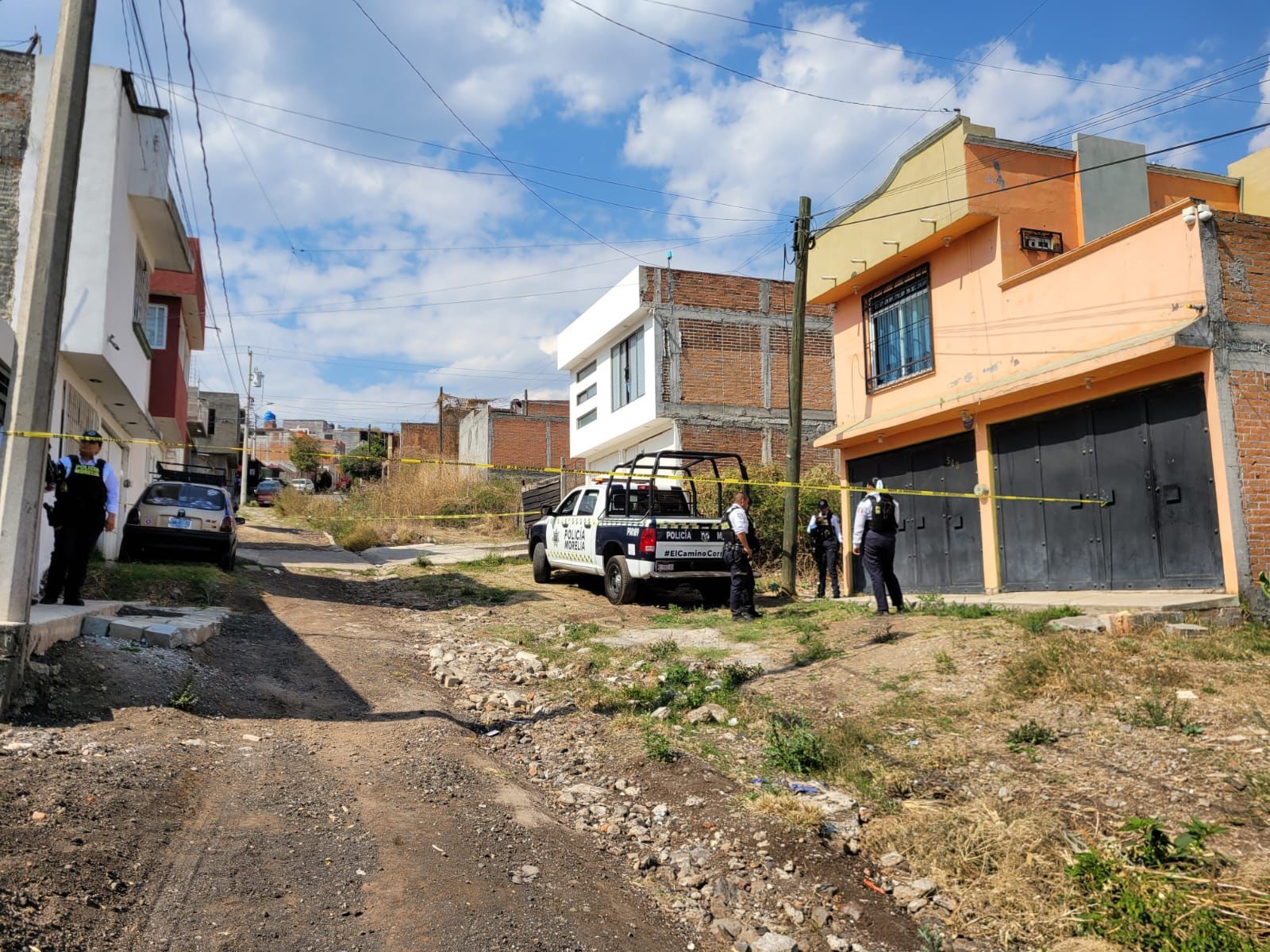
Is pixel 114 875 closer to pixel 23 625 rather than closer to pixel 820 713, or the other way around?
pixel 23 625

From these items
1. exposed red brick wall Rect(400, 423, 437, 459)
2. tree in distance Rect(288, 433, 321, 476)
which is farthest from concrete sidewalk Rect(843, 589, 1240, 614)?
tree in distance Rect(288, 433, 321, 476)

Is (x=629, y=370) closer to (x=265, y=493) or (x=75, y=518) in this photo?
(x=75, y=518)

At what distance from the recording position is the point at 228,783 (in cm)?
489

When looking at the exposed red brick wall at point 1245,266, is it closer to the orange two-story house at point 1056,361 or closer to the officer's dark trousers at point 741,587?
the orange two-story house at point 1056,361

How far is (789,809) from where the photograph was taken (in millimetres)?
4980

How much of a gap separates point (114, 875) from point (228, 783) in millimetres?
1186

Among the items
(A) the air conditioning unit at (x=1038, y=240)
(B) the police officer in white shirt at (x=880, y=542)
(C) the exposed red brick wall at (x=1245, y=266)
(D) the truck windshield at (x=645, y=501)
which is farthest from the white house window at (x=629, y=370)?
(C) the exposed red brick wall at (x=1245, y=266)

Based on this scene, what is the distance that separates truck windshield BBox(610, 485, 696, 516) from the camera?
1379 cm

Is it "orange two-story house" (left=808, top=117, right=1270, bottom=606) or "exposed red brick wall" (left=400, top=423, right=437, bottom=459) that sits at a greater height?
"exposed red brick wall" (left=400, top=423, right=437, bottom=459)

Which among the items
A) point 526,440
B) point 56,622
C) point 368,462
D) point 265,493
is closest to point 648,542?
point 56,622

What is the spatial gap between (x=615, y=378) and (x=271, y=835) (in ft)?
73.5

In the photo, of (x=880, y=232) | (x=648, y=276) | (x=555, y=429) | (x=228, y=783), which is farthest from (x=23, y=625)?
(x=555, y=429)

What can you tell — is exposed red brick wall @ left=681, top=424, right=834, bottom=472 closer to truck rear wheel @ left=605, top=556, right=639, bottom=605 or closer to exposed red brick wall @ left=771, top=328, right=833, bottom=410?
exposed red brick wall @ left=771, top=328, right=833, bottom=410

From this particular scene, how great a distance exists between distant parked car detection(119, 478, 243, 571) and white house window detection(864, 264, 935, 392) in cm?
1093
